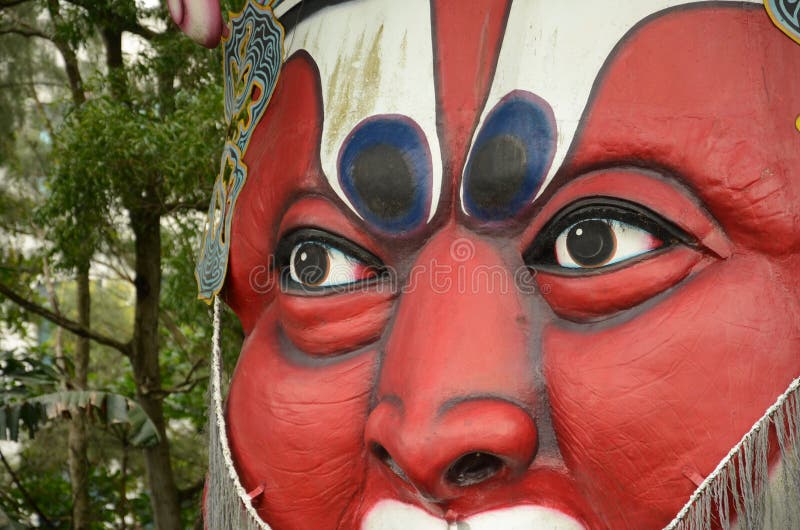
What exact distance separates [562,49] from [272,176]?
0.84 m

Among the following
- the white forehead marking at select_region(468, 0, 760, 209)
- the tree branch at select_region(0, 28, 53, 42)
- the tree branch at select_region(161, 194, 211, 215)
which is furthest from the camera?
the tree branch at select_region(0, 28, 53, 42)

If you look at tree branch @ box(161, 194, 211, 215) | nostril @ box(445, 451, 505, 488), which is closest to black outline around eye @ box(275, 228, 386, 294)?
nostril @ box(445, 451, 505, 488)

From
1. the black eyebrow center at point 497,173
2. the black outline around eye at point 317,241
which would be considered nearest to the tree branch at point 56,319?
the black outline around eye at point 317,241

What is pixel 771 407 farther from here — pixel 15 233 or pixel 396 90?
pixel 15 233

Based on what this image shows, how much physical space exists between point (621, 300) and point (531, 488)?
1.47 ft

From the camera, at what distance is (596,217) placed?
80.1 inches

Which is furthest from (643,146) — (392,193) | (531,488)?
(531,488)

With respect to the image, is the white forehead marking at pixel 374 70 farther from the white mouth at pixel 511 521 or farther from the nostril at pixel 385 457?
the white mouth at pixel 511 521

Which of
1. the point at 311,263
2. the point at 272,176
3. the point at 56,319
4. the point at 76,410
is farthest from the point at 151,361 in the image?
the point at 311,263

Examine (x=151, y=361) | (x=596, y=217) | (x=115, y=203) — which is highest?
(x=115, y=203)

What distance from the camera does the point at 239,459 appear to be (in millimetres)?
2408

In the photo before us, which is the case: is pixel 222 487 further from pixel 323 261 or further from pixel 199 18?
pixel 199 18

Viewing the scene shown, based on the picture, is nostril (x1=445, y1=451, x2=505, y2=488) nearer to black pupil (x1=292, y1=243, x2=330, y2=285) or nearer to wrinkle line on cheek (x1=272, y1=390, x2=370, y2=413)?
wrinkle line on cheek (x1=272, y1=390, x2=370, y2=413)

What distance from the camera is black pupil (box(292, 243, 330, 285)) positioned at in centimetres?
231
